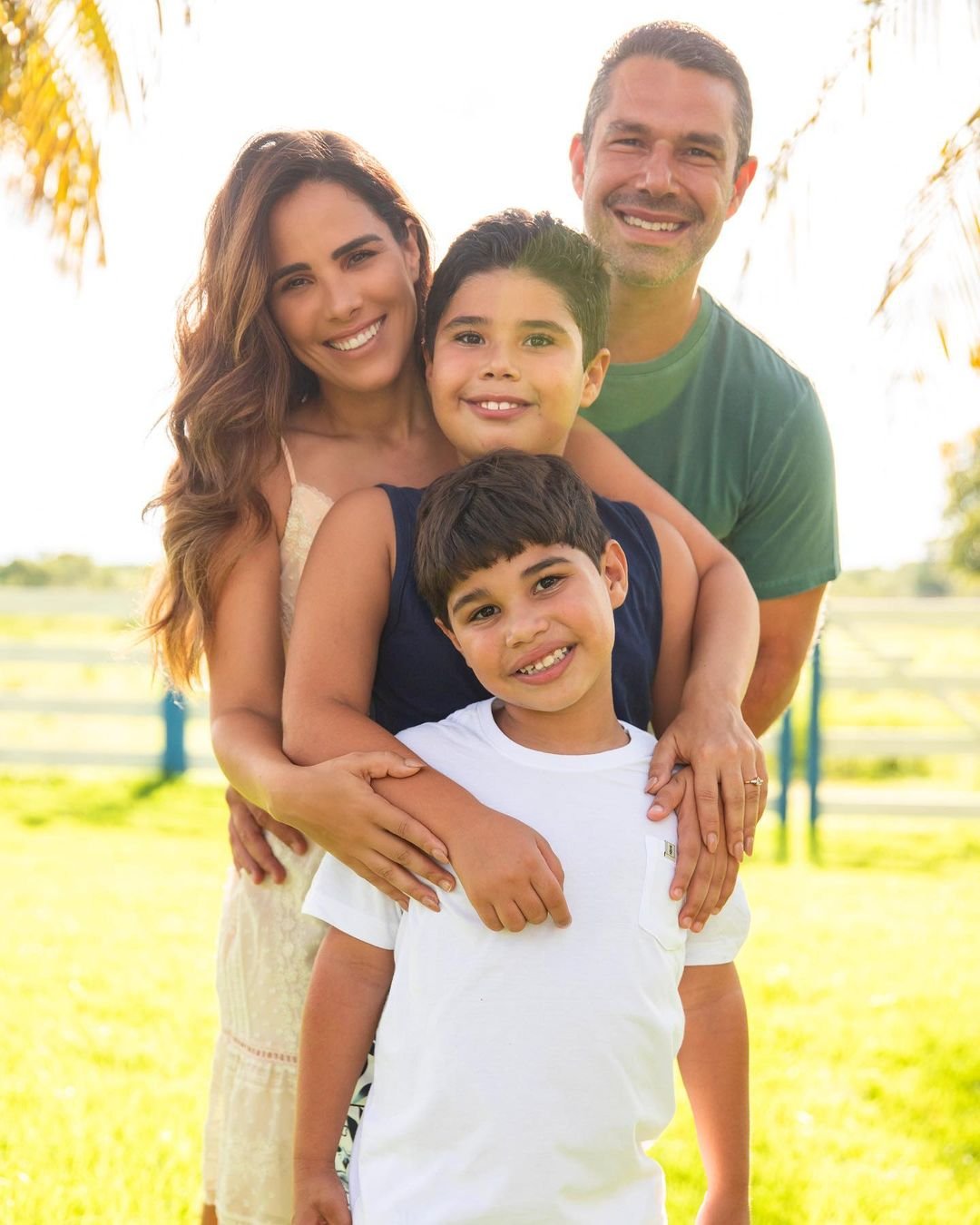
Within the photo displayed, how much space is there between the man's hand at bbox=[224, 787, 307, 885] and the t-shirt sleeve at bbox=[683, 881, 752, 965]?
78 cm

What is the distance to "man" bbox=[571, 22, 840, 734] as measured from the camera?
308cm

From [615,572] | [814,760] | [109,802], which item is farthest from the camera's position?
[109,802]

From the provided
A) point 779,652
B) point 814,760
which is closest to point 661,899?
point 779,652

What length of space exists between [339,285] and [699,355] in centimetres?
106

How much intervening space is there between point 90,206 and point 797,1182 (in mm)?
3509

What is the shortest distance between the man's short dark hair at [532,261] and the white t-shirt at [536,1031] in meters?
0.85

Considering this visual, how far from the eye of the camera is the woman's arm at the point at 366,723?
191 centimetres

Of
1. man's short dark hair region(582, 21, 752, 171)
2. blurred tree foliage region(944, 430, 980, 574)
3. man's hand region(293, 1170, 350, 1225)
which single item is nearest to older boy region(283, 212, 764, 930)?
→ man's hand region(293, 1170, 350, 1225)

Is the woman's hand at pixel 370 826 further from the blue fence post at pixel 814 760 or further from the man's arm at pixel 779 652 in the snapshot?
the blue fence post at pixel 814 760

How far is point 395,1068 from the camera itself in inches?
76.5

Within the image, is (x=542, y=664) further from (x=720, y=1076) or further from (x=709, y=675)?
(x=720, y=1076)

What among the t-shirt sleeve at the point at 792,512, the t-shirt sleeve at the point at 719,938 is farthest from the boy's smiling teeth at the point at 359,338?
the t-shirt sleeve at the point at 719,938

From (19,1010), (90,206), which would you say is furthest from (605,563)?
(19,1010)

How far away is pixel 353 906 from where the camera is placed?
208cm
